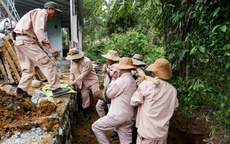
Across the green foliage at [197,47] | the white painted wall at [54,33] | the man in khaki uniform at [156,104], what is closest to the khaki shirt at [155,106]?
the man in khaki uniform at [156,104]

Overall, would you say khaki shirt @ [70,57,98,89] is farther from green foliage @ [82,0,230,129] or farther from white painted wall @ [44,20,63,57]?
white painted wall @ [44,20,63,57]

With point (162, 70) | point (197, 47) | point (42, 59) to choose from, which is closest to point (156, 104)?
point (162, 70)

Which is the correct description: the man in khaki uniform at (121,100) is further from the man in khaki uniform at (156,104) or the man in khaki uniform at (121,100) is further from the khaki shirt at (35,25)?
the khaki shirt at (35,25)

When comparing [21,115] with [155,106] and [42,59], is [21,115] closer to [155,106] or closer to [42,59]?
[42,59]

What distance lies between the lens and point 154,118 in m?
2.36

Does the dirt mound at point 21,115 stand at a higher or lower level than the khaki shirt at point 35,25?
lower

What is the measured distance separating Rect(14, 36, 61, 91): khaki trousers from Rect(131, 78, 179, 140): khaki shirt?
165 centimetres

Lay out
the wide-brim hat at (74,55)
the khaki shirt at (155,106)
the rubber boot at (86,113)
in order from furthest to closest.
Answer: the rubber boot at (86,113) → the wide-brim hat at (74,55) → the khaki shirt at (155,106)

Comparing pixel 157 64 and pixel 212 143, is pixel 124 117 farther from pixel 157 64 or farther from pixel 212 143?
pixel 212 143

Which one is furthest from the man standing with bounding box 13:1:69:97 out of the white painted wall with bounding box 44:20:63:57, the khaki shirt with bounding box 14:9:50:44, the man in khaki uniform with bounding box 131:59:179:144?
Result: the white painted wall with bounding box 44:20:63:57

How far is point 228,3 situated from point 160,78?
→ 1.38 m

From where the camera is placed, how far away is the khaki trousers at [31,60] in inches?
127

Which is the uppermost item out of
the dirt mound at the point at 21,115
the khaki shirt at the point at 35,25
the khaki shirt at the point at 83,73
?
the khaki shirt at the point at 35,25

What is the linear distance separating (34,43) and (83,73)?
106cm
